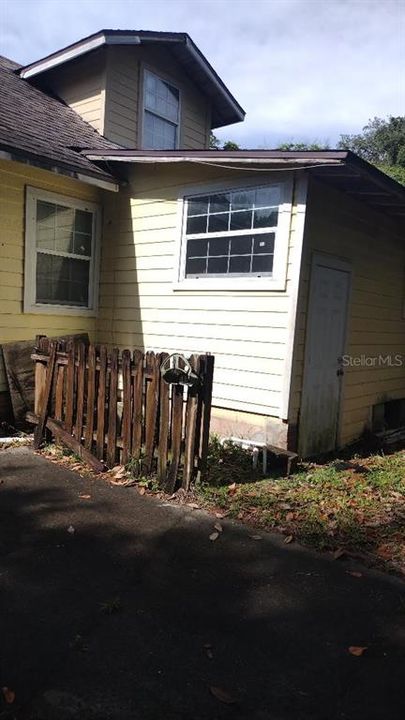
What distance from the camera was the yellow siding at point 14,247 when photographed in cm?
687

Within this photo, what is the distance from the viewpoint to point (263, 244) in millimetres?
6184

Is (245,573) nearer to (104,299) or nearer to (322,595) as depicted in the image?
(322,595)

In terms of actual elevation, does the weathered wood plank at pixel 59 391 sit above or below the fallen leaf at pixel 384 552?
above

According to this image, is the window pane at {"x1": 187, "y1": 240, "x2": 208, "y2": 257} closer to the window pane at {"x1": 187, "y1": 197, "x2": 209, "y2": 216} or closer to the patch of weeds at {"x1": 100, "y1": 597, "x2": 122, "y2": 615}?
the window pane at {"x1": 187, "y1": 197, "x2": 209, "y2": 216}

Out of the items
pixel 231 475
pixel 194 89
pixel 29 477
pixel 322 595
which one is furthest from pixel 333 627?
pixel 194 89

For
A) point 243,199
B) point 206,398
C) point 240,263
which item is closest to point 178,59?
point 243,199

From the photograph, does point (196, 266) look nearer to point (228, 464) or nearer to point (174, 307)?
point (174, 307)

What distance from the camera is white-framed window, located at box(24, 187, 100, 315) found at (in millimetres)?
7234

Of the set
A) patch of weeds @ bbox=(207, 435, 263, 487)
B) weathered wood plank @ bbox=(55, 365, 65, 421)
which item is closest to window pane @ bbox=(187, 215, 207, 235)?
weathered wood plank @ bbox=(55, 365, 65, 421)

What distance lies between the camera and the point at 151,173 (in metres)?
7.47

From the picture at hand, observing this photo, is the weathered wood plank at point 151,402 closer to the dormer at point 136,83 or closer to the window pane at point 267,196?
the window pane at point 267,196

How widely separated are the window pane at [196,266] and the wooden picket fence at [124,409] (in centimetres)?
182

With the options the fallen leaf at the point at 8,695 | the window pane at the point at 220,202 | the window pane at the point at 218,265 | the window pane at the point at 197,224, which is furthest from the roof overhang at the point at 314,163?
the fallen leaf at the point at 8,695

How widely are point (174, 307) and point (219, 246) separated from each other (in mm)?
1096
